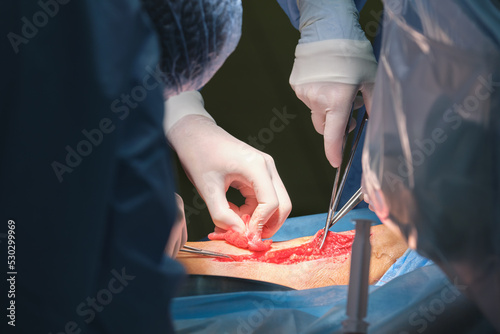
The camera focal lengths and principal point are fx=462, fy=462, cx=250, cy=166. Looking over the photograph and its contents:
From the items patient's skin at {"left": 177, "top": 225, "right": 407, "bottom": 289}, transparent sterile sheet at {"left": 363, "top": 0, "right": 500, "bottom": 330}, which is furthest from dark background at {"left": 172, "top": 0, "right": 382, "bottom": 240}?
transparent sterile sheet at {"left": 363, "top": 0, "right": 500, "bottom": 330}

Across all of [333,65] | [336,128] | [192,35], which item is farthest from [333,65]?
[192,35]

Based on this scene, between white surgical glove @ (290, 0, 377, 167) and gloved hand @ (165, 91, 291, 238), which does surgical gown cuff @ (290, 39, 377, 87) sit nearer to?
white surgical glove @ (290, 0, 377, 167)

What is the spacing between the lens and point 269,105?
319cm

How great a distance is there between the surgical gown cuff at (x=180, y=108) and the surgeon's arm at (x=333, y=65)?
0.53 m

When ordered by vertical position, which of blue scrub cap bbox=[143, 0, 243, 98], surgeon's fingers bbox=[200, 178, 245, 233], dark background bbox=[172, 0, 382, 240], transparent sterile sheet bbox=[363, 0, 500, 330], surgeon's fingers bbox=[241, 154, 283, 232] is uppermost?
blue scrub cap bbox=[143, 0, 243, 98]

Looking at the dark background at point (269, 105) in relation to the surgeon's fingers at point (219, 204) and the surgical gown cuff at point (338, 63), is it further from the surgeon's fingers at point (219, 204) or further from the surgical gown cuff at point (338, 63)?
the surgeon's fingers at point (219, 204)

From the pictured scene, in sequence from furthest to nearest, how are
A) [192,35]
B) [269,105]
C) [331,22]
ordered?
[269,105], [331,22], [192,35]

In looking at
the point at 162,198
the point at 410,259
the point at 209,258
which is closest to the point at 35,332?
the point at 162,198

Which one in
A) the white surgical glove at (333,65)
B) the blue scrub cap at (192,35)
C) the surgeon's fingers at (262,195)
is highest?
the blue scrub cap at (192,35)

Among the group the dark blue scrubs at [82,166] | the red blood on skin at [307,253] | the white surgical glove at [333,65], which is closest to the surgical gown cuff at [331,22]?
the white surgical glove at [333,65]

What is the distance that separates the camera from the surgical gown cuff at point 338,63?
1.94m

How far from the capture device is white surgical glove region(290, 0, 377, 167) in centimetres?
195

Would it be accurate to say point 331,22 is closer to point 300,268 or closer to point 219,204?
point 219,204

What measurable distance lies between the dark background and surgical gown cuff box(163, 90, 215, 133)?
32.3 inches
